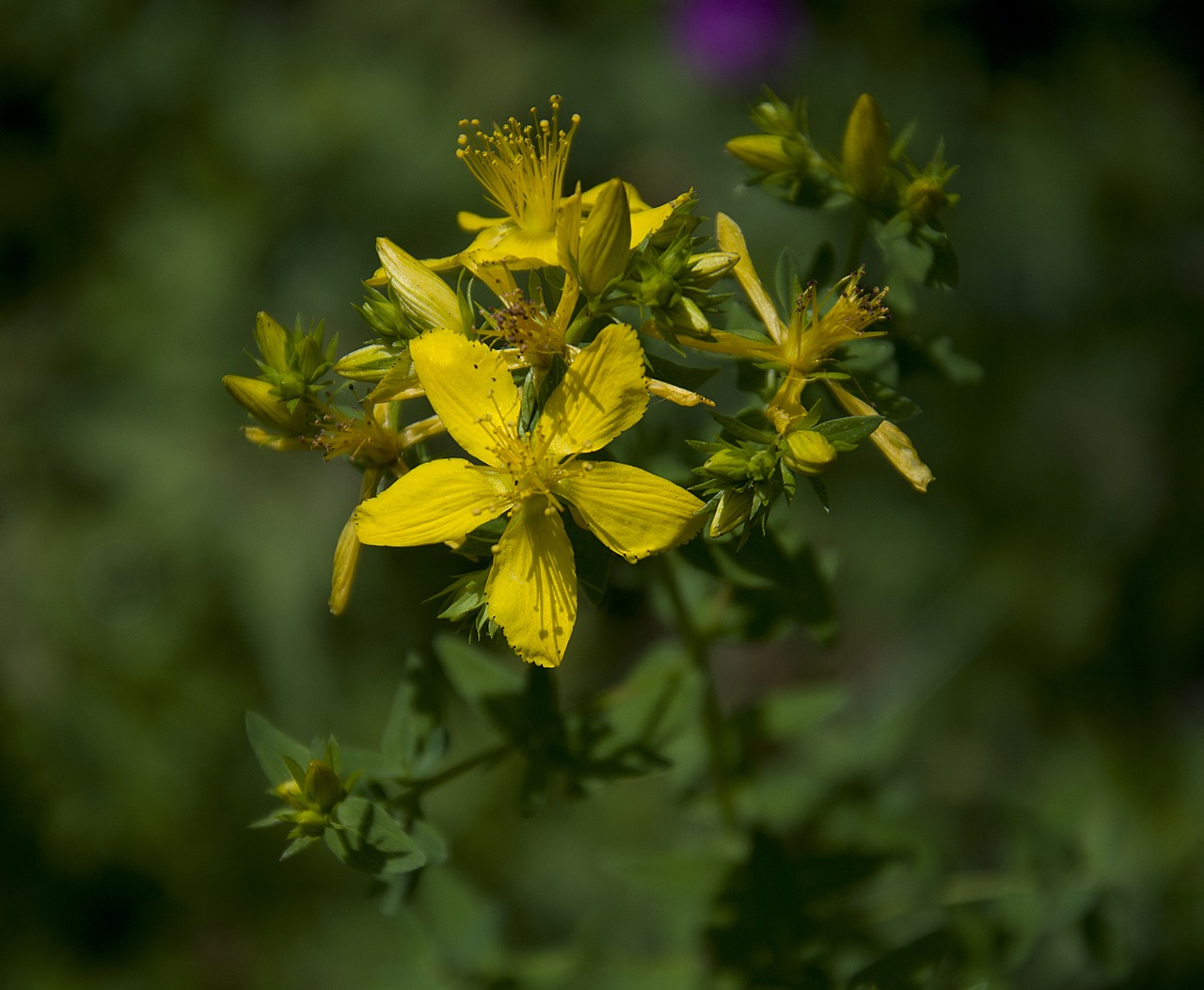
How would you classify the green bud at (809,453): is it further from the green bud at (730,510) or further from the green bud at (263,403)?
the green bud at (263,403)

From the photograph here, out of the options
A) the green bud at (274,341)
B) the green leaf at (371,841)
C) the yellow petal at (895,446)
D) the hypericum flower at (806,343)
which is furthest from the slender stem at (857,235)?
the green leaf at (371,841)

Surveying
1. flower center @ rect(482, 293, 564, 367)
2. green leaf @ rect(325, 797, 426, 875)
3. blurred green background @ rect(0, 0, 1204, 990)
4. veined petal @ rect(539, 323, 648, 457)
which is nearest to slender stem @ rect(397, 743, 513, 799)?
green leaf @ rect(325, 797, 426, 875)

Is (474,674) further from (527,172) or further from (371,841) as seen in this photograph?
(527,172)

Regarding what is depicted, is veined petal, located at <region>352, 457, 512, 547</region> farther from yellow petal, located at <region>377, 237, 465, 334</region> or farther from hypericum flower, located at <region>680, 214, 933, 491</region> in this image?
hypericum flower, located at <region>680, 214, 933, 491</region>

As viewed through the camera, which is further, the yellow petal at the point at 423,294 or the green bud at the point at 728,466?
the yellow petal at the point at 423,294

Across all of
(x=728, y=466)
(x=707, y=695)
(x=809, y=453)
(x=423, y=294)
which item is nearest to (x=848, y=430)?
(x=809, y=453)

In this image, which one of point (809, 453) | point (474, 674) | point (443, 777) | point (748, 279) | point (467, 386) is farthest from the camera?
point (474, 674)

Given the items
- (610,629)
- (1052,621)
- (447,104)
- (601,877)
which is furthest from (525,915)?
(447,104)
